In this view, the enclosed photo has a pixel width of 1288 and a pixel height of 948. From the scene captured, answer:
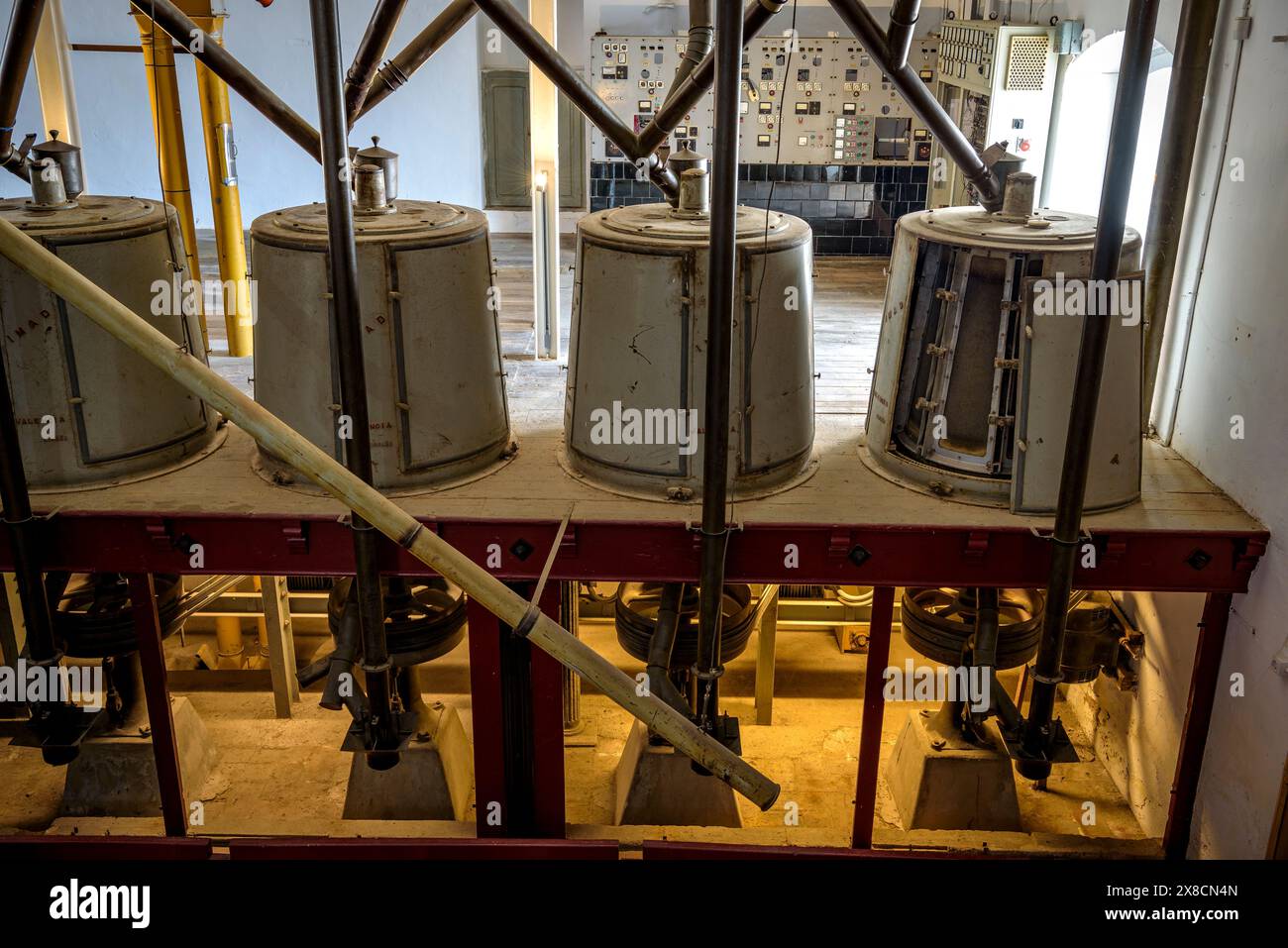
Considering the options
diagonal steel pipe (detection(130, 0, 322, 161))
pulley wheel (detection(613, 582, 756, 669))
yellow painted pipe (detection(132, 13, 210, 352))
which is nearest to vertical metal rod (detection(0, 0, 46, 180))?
diagonal steel pipe (detection(130, 0, 322, 161))

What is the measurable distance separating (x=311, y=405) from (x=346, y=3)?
26.6 ft

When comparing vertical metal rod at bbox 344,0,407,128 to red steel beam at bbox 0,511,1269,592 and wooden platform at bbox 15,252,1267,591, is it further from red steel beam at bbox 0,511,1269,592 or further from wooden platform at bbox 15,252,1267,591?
red steel beam at bbox 0,511,1269,592

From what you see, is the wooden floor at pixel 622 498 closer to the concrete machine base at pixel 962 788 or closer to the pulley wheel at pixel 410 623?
the pulley wheel at pixel 410 623

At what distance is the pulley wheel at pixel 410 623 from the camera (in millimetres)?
6688

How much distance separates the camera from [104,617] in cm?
704

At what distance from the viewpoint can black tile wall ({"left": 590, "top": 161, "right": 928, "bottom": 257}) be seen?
1241 centimetres

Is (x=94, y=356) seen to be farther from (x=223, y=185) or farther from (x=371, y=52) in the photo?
(x=223, y=185)

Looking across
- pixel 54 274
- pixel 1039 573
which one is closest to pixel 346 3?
pixel 54 274

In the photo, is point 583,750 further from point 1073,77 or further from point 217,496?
point 1073,77

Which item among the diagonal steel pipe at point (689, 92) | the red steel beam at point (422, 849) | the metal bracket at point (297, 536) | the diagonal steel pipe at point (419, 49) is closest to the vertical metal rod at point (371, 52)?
the diagonal steel pipe at point (419, 49)

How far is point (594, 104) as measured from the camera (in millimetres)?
6625

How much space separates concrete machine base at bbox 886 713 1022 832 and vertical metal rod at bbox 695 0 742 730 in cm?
209

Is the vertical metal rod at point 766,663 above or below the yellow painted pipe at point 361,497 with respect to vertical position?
below

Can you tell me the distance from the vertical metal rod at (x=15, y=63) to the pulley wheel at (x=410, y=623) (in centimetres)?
318
